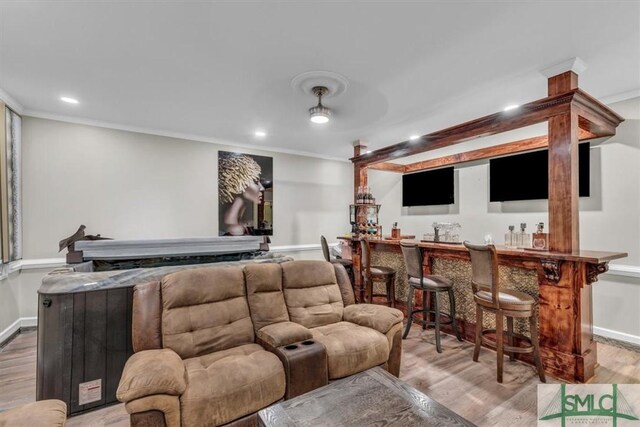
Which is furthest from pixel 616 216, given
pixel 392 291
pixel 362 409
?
pixel 362 409

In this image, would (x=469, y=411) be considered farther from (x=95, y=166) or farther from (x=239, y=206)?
(x=95, y=166)

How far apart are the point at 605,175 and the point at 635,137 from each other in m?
0.45

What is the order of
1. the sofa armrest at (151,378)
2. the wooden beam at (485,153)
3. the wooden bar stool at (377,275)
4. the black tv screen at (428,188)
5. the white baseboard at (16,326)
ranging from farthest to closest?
1. the black tv screen at (428,188)
2. the wooden beam at (485,153)
3. the wooden bar stool at (377,275)
4. the white baseboard at (16,326)
5. the sofa armrest at (151,378)

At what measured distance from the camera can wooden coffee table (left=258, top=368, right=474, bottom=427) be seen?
4.43 feet

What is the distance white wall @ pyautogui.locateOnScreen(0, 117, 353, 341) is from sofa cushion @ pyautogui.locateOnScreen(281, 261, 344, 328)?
8.64ft

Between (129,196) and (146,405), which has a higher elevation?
(129,196)

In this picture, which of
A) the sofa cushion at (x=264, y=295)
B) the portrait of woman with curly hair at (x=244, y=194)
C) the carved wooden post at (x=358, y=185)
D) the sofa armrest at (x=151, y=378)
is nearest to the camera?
the sofa armrest at (x=151, y=378)

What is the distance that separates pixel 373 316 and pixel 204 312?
138 centimetres

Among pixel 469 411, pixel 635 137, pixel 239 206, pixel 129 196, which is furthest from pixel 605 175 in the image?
pixel 129 196

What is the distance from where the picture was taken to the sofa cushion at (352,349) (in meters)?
2.10

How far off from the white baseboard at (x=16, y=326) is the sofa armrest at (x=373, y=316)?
3.73 metres

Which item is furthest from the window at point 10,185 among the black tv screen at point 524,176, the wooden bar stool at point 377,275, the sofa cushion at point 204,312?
the black tv screen at point 524,176

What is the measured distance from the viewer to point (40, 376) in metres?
1.96

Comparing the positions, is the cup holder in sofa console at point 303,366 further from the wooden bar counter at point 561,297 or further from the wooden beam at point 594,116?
the wooden beam at point 594,116
